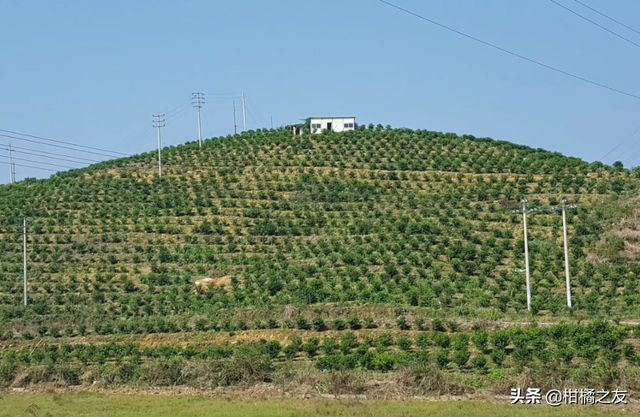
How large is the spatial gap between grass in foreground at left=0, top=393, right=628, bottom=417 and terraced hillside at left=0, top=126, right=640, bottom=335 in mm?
11180

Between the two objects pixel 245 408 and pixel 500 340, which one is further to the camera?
pixel 500 340

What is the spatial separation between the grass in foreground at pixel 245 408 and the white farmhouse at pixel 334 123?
63874 millimetres

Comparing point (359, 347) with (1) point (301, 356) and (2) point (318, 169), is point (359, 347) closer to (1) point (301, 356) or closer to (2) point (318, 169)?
(1) point (301, 356)

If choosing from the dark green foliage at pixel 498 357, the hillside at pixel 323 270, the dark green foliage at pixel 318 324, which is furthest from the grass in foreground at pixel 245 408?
the dark green foliage at pixel 318 324

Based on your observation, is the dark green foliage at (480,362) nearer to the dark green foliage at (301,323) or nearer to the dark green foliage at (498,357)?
the dark green foliage at (498,357)

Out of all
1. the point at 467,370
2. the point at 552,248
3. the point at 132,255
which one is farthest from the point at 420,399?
the point at 132,255

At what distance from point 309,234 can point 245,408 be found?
31.2m

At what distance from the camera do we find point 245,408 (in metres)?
21.7

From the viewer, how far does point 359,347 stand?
95.9 feet

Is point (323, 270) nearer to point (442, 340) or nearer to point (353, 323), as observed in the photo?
point (353, 323)

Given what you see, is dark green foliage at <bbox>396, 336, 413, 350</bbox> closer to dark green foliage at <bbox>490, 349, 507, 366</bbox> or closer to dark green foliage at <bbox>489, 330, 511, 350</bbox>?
dark green foliage at <bbox>489, 330, 511, 350</bbox>

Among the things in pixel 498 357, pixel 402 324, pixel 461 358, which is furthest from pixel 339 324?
pixel 498 357

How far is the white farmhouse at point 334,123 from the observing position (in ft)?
280

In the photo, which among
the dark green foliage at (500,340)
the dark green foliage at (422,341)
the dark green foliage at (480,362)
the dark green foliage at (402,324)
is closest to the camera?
the dark green foliage at (480,362)
